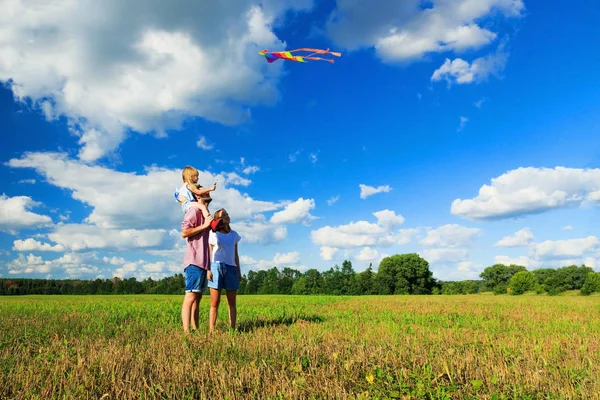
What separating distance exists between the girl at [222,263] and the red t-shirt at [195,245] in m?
0.17

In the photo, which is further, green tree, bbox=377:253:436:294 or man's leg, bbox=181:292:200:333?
green tree, bbox=377:253:436:294

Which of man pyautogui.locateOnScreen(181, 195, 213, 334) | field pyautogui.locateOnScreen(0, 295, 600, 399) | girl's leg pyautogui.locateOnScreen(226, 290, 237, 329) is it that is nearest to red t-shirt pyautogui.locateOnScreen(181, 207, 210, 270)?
man pyautogui.locateOnScreen(181, 195, 213, 334)

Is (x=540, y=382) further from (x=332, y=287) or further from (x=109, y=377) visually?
(x=332, y=287)

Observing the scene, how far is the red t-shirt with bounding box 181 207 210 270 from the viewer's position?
6.96m

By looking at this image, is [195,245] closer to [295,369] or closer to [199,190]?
[199,190]

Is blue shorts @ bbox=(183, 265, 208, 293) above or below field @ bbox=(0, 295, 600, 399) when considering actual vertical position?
above

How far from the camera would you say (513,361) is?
4883mm

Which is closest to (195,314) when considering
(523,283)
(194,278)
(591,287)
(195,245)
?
(194,278)

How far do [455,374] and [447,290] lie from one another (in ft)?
342

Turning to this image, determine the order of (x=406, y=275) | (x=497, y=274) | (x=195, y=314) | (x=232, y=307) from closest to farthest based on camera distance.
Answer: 1. (x=195, y=314)
2. (x=232, y=307)
3. (x=406, y=275)
4. (x=497, y=274)

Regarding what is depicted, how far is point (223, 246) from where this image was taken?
721 centimetres

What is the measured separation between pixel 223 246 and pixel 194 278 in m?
0.74

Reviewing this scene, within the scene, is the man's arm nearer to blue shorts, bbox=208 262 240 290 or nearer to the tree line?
blue shorts, bbox=208 262 240 290

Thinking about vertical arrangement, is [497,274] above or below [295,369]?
below
